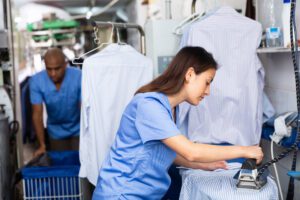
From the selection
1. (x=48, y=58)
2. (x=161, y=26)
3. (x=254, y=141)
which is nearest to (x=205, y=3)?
(x=161, y=26)

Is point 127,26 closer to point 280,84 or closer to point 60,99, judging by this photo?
point 280,84

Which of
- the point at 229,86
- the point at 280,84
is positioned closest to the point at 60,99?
the point at 229,86

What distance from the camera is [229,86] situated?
2.27m

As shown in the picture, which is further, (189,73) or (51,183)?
(51,183)

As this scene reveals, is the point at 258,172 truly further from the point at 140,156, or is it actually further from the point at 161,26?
the point at 161,26

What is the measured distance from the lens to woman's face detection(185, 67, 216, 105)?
5.68 ft

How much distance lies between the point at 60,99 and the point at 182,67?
205cm

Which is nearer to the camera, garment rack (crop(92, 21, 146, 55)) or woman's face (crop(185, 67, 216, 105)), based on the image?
woman's face (crop(185, 67, 216, 105))

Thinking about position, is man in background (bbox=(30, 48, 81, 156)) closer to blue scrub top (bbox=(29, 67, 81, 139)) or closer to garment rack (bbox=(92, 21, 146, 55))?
blue scrub top (bbox=(29, 67, 81, 139))

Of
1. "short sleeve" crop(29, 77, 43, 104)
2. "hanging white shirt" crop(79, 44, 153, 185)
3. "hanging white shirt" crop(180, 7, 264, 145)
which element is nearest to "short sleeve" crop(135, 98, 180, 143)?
"hanging white shirt" crop(180, 7, 264, 145)

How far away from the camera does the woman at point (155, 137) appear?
1650 millimetres

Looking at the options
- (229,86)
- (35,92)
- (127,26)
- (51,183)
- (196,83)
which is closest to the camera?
(196,83)

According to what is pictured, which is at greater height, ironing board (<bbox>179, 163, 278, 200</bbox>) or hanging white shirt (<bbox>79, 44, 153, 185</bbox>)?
hanging white shirt (<bbox>79, 44, 153, 185</bbox>)

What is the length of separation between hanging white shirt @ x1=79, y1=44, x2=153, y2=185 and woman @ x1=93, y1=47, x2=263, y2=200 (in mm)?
709
